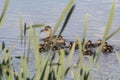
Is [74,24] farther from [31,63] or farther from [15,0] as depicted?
[15,0]

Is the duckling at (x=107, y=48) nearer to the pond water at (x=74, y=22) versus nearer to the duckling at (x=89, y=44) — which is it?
the pond water at (x=74, y=22)

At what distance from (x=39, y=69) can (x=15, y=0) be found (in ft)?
69.9

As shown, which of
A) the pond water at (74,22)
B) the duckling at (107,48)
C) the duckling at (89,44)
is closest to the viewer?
the pond water at (74,22)

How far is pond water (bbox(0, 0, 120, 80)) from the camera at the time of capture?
10191 millimetres

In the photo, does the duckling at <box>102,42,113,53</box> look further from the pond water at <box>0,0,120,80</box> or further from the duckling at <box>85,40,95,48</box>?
→ the duckling at <box>85,40,95,48</box>

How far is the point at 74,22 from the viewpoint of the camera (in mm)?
15570

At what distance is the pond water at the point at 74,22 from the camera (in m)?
10.2

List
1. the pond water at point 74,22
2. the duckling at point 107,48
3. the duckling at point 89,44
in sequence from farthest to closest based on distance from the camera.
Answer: the duckling at point 107,48, the duckling at point 89,44, the pond water at point 74,22

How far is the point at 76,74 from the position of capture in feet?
6.61

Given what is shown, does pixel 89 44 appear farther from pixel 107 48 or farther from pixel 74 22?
pixel 74 22

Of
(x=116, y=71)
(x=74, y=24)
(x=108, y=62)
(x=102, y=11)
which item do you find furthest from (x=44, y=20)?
(x=116, y=71)

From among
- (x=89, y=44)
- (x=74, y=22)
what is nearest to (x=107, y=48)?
(x=89, y=44)

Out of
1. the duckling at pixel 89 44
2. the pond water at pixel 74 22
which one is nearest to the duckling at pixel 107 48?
the pond water at pixel 74 22

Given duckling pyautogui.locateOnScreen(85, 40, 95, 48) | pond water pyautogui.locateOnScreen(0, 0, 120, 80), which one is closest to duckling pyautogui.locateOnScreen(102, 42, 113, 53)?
pond water pyautogui.locateOnScreen(0, 0, 120, 80)
